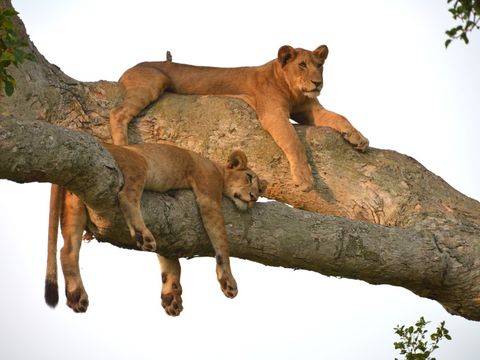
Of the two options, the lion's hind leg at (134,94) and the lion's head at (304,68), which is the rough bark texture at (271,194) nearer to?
the lion's hind leg at (134,94)

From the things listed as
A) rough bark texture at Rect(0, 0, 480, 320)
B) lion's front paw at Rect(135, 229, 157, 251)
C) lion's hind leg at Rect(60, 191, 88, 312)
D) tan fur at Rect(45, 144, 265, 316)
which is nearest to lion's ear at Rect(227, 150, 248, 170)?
tan fur at Rect(45, 144, 265, 316)

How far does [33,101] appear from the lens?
886cm

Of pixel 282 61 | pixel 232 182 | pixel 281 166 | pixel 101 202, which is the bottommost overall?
pixel 101 202

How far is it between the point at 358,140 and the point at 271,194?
2.87ft

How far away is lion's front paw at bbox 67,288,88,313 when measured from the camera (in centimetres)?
694

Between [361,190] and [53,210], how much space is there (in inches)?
114

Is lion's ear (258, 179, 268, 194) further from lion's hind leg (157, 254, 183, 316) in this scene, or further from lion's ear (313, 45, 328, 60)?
lion's ear (313, 45, 328, 60)

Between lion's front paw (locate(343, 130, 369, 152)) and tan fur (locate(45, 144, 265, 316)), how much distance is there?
Result: 1.48 meters

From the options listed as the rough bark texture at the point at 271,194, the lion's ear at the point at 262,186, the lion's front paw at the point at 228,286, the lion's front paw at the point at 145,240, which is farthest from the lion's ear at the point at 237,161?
the lion's front paw at the point at 145,240

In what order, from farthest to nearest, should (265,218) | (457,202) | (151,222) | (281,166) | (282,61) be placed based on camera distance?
1. (282,61)
2. (281,166)
3. (457,202)
4. (265,218)
5. (151,222)

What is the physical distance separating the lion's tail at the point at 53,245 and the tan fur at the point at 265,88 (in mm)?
2338

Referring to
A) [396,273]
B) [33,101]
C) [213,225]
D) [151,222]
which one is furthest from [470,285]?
[33,101]

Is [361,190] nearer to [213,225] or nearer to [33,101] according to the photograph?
[213,225]

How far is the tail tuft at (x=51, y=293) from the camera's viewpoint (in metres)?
7.01
